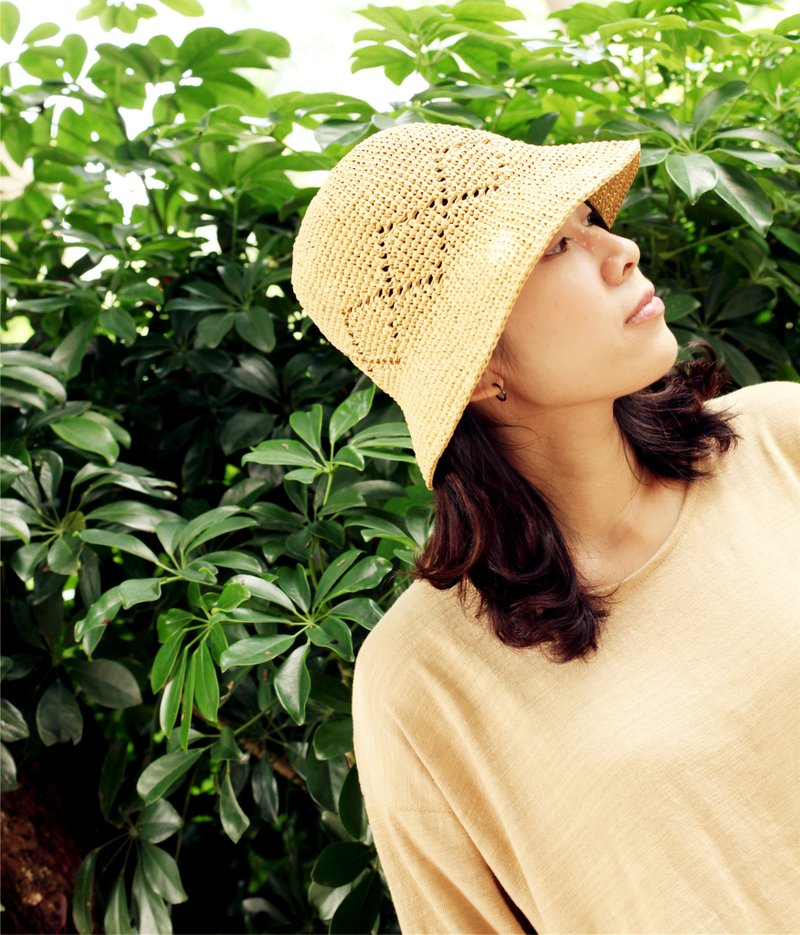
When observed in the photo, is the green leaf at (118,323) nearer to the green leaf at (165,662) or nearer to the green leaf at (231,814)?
the green leaf at (165,662)

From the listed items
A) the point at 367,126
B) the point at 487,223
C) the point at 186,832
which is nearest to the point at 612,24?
the point at 367,126

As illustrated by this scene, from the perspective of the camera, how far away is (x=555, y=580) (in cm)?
96

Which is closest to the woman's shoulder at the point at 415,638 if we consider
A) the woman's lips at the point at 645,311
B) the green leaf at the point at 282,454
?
the green leaf at the point at 282,454

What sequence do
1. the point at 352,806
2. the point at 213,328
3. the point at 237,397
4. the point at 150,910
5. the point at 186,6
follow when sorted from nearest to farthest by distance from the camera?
1. the point at 352,806
2. the point at 150,910
3. the point at 213,328
4. the point at 237,397
5. the point at 186,6

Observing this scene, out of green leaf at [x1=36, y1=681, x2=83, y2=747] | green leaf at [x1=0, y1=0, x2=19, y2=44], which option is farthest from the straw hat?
green leaf at [x1=0, y1=0, x2=19, y2=44]

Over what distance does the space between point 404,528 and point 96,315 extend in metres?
0.61

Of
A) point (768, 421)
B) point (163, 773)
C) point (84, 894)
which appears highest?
point (768, 421)

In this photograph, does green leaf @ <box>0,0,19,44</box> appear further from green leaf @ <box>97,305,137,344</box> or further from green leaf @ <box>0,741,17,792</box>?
green leaf @ <box>0,741,17,792</box>

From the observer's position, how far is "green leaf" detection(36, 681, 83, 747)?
1292mm

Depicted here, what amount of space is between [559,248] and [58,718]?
0.89 metres

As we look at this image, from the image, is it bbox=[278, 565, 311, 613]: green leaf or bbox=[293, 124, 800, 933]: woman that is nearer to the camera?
bbox=[293, 124, 800, 933]: woman

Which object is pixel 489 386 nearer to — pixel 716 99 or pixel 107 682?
pixel 716 99

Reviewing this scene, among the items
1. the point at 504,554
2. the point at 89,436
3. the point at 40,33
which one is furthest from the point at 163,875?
the point at 40,33

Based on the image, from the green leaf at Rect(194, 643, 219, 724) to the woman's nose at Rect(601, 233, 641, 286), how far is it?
55 centimetres
